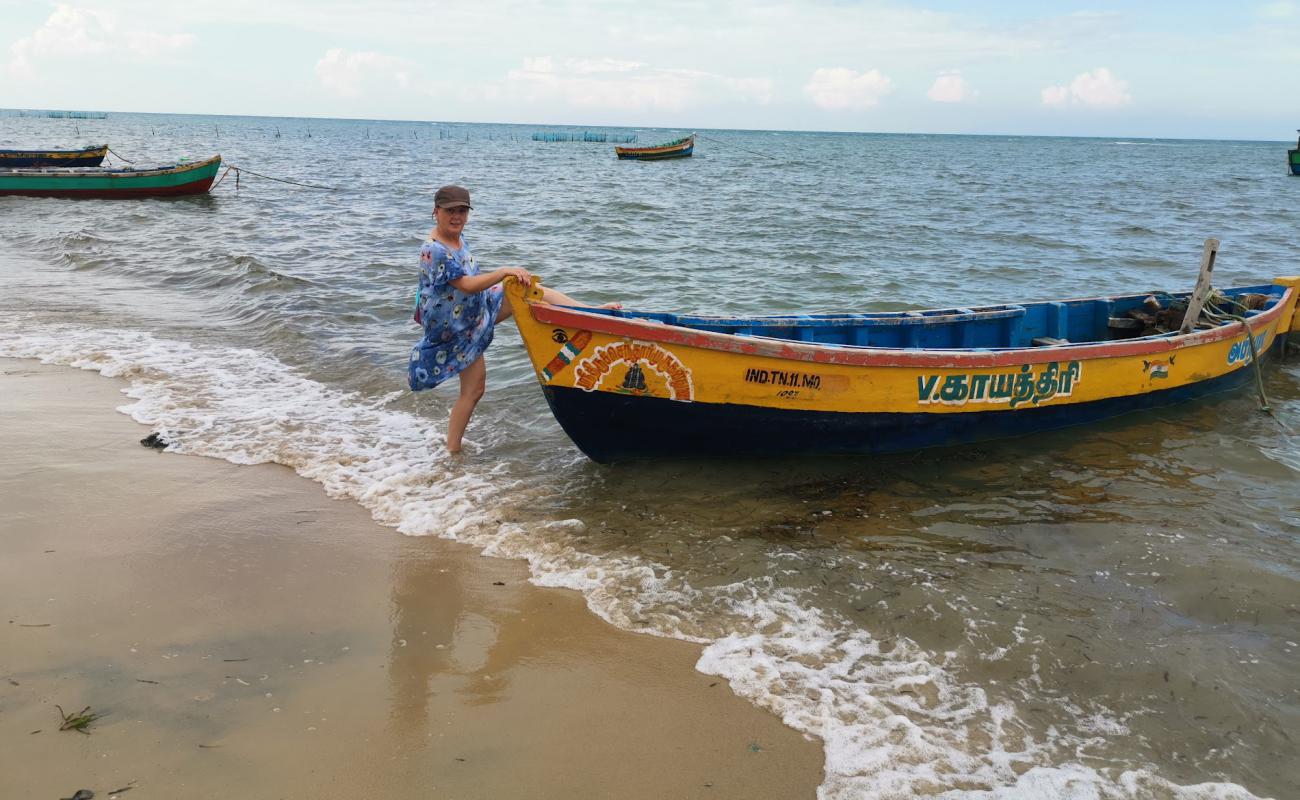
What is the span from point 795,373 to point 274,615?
10.8ft

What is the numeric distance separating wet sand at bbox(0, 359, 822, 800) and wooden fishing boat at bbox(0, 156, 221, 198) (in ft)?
69.7

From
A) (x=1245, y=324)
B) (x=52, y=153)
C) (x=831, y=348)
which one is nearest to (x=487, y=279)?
(x=831, y=348)

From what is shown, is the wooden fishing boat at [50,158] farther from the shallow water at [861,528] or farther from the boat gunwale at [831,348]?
the boat gunwale at [831,348]

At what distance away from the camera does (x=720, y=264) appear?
15.2 metres

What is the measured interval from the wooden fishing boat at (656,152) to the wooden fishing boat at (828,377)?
5151 cm

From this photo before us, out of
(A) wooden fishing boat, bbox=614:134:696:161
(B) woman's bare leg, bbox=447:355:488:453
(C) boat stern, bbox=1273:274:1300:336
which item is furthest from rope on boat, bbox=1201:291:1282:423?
Result: (A) wooden fishing boat, bbox=614:134:696:161

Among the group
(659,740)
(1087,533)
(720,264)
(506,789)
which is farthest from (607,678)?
(720,264)

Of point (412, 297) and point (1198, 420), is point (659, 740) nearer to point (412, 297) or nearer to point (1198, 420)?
point (1198, 420)

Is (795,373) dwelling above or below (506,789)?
above

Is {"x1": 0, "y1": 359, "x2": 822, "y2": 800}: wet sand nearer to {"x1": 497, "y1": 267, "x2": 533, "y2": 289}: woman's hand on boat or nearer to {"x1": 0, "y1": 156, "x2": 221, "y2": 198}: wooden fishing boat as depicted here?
{"x1": 497, "y1": 267, "x2": 533, "y2": 289}: woman's hand on boat

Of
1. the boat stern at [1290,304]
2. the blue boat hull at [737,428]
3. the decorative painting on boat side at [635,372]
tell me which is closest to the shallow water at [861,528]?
the blue boat hull at [737,428]

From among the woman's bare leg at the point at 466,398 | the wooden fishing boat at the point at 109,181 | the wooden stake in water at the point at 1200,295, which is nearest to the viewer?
the woman's bare leg at the point at 466,398

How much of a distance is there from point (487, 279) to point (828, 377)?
2.24 meters

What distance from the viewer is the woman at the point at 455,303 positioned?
5.04m
